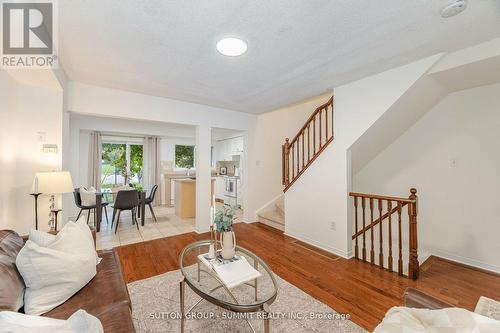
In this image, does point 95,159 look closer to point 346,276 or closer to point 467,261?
point 346,276

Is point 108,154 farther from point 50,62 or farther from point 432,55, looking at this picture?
point 432,55

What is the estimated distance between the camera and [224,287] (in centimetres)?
155

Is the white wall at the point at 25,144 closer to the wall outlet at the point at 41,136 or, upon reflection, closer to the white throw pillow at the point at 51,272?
the wall outlet at the point at 41,136

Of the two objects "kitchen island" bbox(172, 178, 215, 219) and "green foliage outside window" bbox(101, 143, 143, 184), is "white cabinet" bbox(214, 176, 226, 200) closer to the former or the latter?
"kitchen island" bbox(172, 178, 215, 219)

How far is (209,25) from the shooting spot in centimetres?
178

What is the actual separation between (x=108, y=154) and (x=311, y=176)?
603cm

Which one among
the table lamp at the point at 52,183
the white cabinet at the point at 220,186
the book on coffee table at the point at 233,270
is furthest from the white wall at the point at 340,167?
the white cabinet at the point at 220,186

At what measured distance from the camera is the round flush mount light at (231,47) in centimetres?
200

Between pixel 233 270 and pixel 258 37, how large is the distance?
206 centimetres

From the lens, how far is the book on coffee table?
1.57 metres

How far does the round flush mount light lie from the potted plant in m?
1.56

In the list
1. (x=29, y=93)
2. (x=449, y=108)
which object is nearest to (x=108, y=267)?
(x=29, y=93)

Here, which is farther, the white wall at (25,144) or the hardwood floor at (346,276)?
the white wall at (25,144)

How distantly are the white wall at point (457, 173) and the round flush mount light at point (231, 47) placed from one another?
3194 mm
